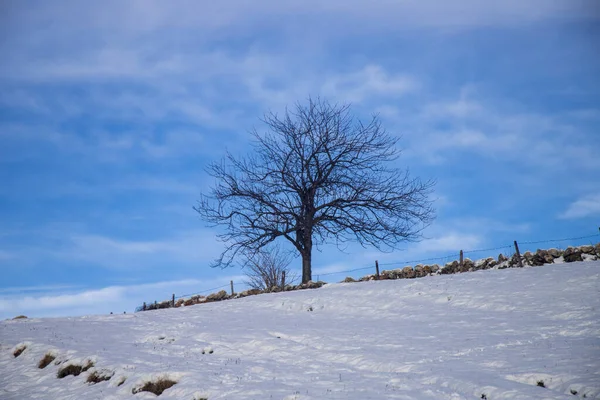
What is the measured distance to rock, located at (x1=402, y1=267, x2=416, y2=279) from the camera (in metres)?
27.1

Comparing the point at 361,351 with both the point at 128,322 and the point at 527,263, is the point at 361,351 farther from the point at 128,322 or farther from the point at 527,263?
the point at 527,263

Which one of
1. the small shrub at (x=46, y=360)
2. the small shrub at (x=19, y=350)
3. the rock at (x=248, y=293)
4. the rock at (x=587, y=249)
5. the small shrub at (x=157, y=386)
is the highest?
the rock at (x=587, y=249)

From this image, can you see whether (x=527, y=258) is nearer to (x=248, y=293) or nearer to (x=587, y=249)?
(x=587, y=249)

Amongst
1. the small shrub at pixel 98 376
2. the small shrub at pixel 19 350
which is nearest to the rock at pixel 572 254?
Result: the small shrub at pixel 98 376

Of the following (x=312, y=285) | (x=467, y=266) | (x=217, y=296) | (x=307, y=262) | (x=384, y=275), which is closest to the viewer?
(x=467, y=266)

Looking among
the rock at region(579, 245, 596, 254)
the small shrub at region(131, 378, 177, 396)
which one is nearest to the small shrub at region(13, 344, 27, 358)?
the small shrub at region(131, 378, 177, 396)

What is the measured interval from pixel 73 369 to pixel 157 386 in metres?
3.48

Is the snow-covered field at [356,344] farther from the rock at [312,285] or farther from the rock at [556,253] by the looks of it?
the rock at [312,285]

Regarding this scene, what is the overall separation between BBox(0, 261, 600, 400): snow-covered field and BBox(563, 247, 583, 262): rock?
2086 millimetres

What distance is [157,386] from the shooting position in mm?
11742

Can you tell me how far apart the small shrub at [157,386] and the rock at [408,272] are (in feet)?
56.9

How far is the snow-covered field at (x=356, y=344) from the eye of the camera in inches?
421

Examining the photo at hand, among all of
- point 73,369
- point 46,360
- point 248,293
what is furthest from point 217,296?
point 73,369

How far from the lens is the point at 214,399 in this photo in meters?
10.5
